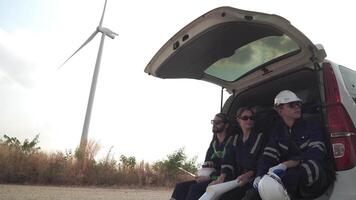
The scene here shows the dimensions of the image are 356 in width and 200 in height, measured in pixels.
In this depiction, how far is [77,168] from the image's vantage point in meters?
15.7

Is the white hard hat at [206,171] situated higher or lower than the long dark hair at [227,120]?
lower

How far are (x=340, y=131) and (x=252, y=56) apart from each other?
1.40m

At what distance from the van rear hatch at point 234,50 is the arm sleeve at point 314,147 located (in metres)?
0.65

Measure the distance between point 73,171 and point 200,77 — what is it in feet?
37.6

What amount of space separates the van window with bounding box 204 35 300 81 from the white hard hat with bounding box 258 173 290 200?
1.24 meters

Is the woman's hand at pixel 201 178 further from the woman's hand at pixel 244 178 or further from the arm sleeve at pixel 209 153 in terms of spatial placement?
the woman's hand at pixel 244 178

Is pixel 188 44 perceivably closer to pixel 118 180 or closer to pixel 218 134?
pixel 218 134

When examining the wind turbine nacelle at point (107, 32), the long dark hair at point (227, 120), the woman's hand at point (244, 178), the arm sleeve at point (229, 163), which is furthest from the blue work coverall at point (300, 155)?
the wind turbine nacelle at point (107, 32)

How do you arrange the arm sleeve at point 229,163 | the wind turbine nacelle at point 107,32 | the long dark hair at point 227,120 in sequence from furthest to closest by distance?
the wind turbine nacelle at point 107,32, the long dark hair at point 227,120, the arm sleeve at point 229,163

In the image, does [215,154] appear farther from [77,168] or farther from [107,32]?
[107,32]

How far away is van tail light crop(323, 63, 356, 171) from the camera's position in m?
3.20

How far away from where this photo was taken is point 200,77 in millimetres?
5105

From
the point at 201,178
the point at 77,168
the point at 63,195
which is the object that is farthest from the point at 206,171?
the point at 77,168

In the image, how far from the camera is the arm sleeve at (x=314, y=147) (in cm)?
331
